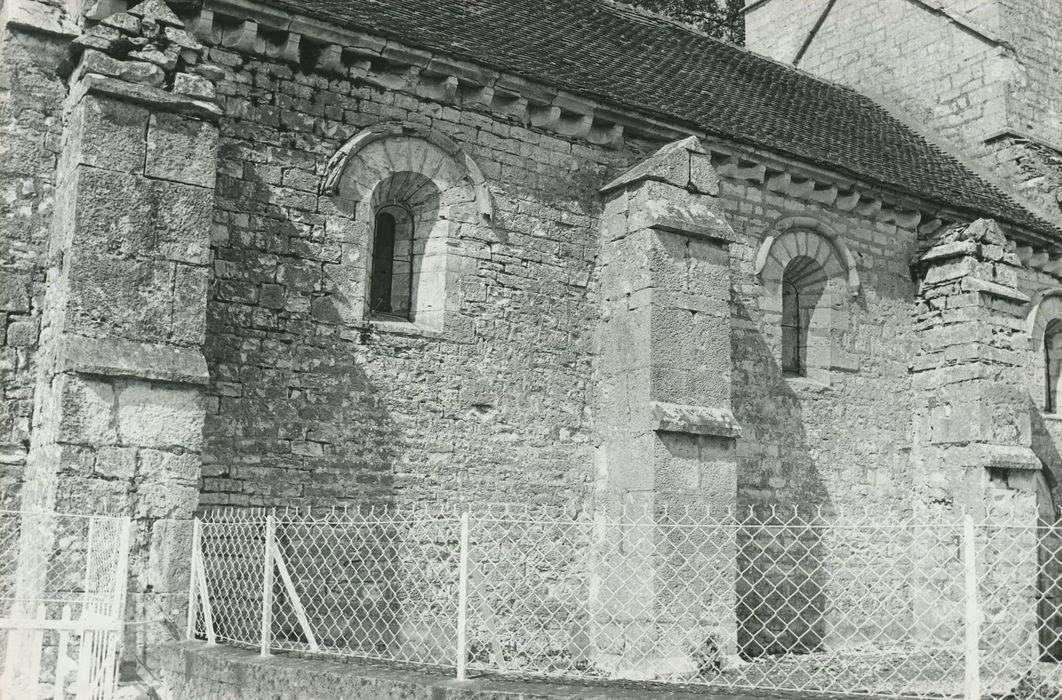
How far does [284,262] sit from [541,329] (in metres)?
2.50

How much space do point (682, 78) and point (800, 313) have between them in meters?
→ 3.14

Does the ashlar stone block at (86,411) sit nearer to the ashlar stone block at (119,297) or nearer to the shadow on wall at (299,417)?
the ashlar stone block at (119,297)

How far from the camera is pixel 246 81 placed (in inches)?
348

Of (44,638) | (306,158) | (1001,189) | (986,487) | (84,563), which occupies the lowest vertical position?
(44,638)

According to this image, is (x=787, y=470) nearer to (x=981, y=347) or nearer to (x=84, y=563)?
(x=981, y=347)

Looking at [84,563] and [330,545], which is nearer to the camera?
[84,563]

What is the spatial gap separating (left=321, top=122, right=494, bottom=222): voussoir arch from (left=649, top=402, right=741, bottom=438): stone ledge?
7.55 ft

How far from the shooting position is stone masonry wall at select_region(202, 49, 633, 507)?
860cm

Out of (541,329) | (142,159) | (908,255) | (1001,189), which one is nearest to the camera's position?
(142,159)

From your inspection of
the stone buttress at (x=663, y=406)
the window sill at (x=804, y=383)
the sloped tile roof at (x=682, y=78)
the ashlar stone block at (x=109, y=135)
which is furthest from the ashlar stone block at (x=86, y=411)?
the window sill at (x=804, y=383)

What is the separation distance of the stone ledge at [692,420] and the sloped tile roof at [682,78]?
118 inches

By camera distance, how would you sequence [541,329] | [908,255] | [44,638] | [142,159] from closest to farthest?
[44,638] → [142,159] → [541,329] → [908,255]

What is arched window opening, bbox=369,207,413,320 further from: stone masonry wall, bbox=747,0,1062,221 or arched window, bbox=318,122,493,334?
stone masonry wall, bbox=747,0,1062,221

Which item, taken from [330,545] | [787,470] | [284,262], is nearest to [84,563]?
[330,545]
